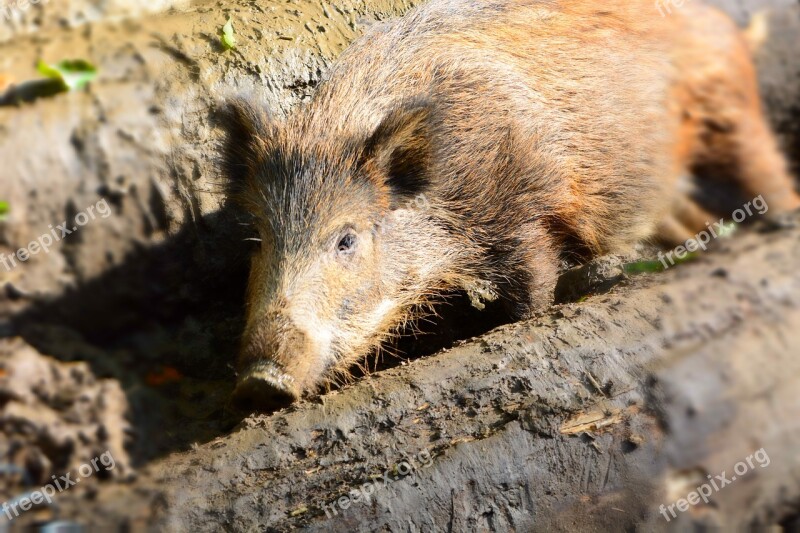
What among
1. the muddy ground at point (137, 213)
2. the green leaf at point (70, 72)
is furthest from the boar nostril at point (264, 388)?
the green leaf at point (70, 72)

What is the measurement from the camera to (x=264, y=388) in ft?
13.2

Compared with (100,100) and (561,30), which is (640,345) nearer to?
(561,30)

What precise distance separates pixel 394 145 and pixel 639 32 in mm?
2723

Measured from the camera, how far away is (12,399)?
5.20 m

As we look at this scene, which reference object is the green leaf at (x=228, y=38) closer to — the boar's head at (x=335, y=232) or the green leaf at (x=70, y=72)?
the green leaf at (x=70, y=72)

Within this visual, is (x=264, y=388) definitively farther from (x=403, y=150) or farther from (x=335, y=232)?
(x=403, y=150)

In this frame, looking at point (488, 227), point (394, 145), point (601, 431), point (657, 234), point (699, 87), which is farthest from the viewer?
point (699, 87)

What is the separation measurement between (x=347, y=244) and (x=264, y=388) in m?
1.21

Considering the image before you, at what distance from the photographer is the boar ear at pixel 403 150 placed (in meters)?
4.88

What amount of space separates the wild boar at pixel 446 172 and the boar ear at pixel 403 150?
11 millimetres

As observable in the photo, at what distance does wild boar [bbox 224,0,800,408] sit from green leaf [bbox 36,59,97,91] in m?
1.54

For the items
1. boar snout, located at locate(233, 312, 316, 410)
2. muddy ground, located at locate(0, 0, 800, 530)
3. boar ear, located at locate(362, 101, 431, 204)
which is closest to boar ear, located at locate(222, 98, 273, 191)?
muddy ground, located at locate(0, 0, 800, 530)

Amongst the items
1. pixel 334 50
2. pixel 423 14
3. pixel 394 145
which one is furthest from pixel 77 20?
pixel 394 145

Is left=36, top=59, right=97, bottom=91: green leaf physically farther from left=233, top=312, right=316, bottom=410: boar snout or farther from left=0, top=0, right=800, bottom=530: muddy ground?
left=233, top=312, right=316, bottom=410: boar snout
